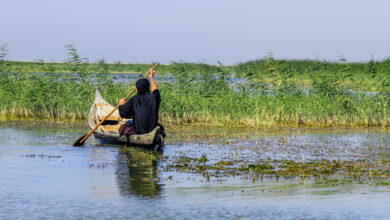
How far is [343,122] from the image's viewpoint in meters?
21.2

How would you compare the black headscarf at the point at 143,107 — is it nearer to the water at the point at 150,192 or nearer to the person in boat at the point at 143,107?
the person in boat at the point at 143,107

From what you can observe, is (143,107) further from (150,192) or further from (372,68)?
(372,68)

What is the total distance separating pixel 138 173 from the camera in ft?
38.2

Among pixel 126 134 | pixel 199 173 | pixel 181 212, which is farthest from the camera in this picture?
pixel 126 134

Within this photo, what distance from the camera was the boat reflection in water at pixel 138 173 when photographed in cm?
982

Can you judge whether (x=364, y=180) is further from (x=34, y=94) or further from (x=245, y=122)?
(x=34, y=94)

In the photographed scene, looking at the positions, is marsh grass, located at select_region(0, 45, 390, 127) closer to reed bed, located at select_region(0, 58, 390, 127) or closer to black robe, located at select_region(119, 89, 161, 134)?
reed bed, located at select_region(0, 58, 390, 127)

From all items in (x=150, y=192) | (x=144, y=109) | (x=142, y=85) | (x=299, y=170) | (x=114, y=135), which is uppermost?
(x=142, y=85)

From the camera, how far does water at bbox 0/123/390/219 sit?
8266 mm

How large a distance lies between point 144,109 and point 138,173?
3482mm

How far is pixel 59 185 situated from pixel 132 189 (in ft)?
4.15

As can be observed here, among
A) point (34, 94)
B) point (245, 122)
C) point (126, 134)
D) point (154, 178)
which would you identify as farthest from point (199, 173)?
point (34, 94)

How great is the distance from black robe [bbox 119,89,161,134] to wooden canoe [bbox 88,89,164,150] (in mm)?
307

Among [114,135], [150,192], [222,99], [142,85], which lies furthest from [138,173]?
[222,99]
